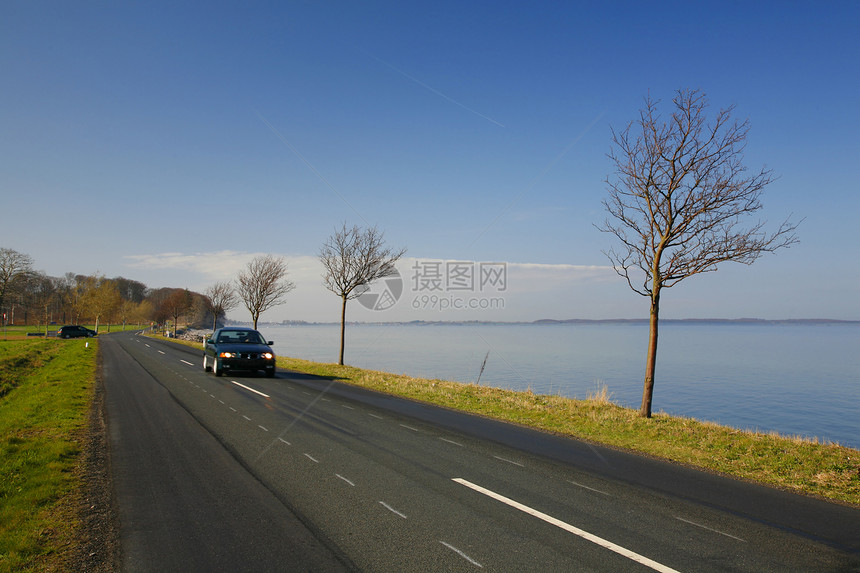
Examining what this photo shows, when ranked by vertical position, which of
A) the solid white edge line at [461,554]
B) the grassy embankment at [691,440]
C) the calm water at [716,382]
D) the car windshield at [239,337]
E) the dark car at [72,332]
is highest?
the car windshield at [239,337]

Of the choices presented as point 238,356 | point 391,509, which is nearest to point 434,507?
point 391,509

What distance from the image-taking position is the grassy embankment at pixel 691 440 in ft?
23.5

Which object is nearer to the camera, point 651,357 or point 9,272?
point 651,357

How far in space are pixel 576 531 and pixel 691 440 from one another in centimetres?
615

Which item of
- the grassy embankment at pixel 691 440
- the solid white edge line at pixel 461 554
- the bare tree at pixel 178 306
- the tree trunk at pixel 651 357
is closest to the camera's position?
the solid white edge line at pixel 461 554

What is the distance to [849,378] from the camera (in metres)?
30.6

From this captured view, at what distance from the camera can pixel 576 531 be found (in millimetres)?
4762

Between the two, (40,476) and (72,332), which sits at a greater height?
Result: (40,476)

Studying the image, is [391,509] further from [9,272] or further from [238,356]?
[9,272]

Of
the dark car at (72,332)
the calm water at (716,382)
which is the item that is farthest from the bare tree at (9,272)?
the calm water at (716,382)

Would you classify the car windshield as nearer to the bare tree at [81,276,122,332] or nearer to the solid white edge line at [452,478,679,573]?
the solid white edge line at [452,478,679,573]

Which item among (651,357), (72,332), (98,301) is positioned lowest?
(72,332)

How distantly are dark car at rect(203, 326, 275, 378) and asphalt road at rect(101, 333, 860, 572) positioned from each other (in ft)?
30.1

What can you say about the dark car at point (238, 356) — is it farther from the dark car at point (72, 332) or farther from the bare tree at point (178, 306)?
the bare tree at point (178, 306)
